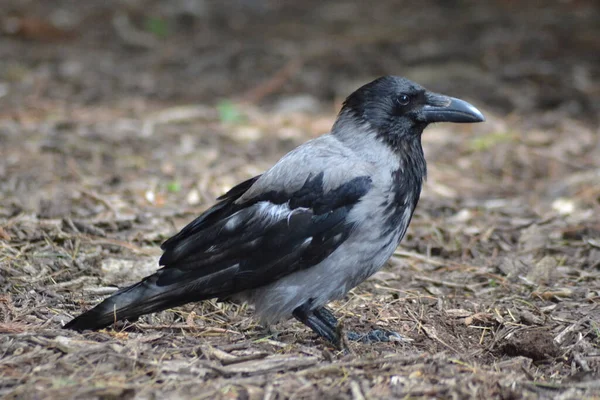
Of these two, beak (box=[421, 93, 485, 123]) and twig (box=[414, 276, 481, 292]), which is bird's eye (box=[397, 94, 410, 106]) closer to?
beak (box=[421, 93, 485, 123])

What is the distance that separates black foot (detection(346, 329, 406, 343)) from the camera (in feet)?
14.9

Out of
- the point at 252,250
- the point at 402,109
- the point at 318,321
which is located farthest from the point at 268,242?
the point at 402,109

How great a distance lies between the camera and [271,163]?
25.7ft

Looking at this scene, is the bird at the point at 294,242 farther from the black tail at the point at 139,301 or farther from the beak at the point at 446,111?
the beak at the point at 446,111

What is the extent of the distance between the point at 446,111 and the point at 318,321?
1.45 metres

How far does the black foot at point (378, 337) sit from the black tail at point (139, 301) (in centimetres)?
89

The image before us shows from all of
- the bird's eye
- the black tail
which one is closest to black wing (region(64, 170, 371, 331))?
the black tail

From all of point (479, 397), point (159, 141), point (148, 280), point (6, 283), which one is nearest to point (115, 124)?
point (159, 141)

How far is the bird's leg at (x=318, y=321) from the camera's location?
452cm

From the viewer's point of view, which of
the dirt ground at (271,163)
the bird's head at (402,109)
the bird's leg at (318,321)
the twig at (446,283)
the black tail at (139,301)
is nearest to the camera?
the dirt ground at (271,163)

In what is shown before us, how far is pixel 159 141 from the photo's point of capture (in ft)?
27.2

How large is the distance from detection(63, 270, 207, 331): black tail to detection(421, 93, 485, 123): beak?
66.9 inches

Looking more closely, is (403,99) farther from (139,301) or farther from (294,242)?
(139,301)

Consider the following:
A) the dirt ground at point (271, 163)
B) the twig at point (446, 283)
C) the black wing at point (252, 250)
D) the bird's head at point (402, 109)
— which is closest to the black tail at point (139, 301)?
the black wing at point (252, 250)
